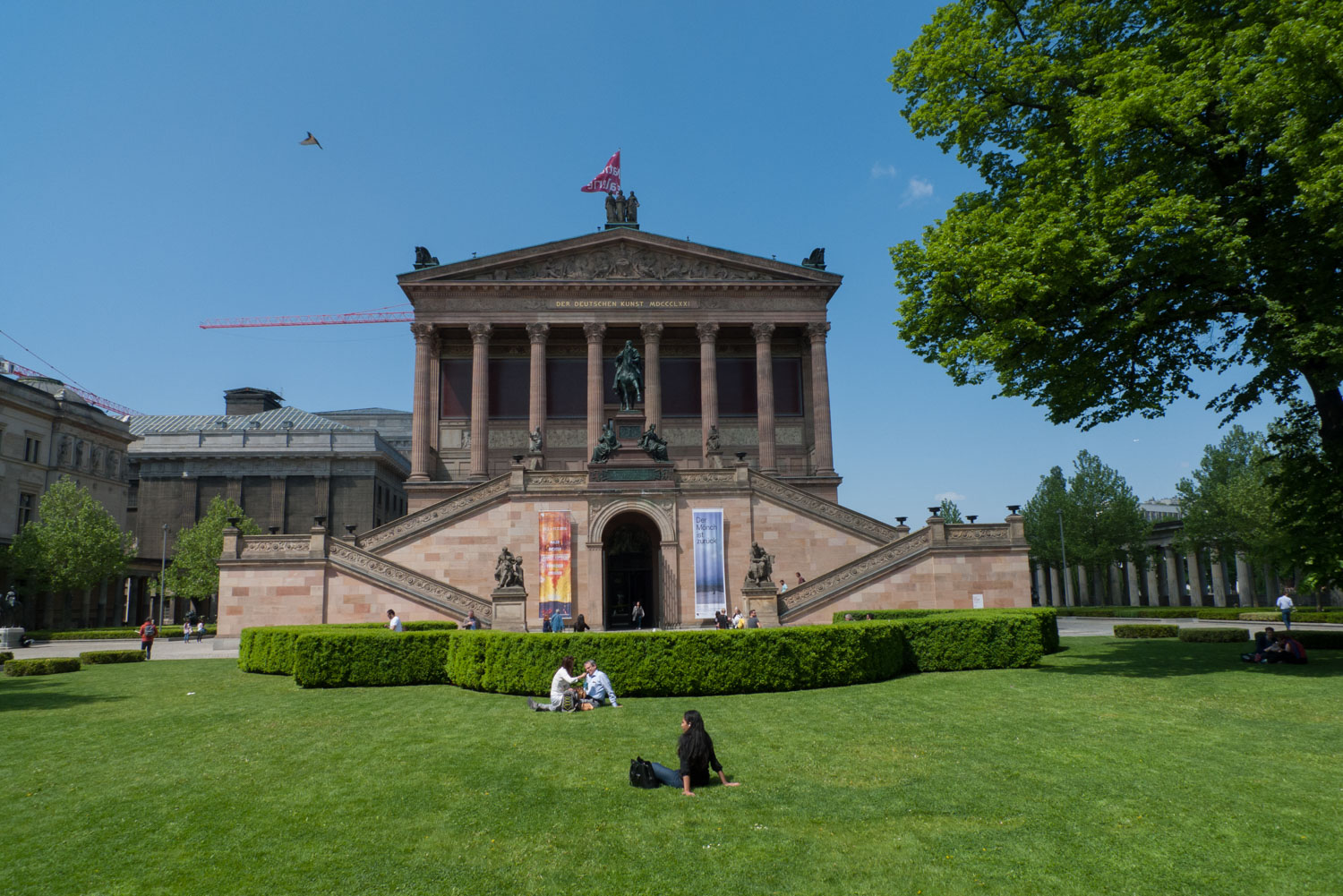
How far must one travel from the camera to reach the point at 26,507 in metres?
59.8

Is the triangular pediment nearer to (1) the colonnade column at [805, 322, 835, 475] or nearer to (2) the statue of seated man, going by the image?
(1) the colonnade column at [805, 322, 835, 475]

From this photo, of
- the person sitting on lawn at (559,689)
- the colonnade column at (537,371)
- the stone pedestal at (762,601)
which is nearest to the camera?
the person sitting on lawn at (559,689)

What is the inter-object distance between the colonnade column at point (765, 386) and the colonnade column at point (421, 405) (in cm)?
2213

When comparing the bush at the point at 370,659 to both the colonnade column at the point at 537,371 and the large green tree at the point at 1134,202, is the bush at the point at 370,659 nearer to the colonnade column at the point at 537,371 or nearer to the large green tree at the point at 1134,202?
the large green tree at the point at 1134,202

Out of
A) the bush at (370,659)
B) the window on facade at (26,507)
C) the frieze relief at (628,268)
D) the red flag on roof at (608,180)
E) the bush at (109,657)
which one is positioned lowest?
the bush at (109,657)

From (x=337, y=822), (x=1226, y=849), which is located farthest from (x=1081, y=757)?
(x=337, y=822)

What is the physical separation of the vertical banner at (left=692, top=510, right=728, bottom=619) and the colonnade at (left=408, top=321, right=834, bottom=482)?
52.1 feet

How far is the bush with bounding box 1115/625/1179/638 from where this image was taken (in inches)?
1238

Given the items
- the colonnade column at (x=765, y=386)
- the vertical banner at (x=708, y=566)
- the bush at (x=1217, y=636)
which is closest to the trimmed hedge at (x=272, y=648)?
the vertical banner at (x=708, y=566)

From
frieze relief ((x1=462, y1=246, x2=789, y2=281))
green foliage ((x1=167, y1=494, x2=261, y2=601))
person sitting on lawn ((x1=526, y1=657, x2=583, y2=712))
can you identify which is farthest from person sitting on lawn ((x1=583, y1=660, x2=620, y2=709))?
green foliage ((x1=167, y1=494, x2=261, y2=601))

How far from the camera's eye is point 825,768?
450 inches

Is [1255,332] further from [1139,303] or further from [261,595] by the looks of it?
[261,595]

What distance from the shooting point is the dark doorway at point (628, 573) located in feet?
137

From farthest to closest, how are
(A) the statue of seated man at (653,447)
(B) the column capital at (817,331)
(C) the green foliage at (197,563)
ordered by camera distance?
(C) the green foliage at (197,563) → (B) the column capital at (817,331) → (A) the statue of seated man at (653,447)
